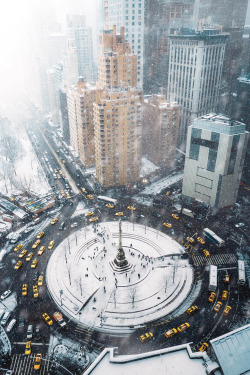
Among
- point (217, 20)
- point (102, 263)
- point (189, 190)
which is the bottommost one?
point (102, 263)

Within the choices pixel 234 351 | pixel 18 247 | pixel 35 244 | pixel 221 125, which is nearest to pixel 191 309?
pixel 234 351

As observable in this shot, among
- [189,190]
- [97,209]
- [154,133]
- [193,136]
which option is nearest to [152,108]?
[154,133]

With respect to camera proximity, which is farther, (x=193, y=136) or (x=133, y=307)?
(x=193, y=136)

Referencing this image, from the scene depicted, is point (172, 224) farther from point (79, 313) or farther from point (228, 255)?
point (79, 313)

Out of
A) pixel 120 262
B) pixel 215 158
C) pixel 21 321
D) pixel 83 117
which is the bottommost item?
pixel 21 321

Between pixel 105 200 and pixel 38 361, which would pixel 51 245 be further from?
pixel 38 361

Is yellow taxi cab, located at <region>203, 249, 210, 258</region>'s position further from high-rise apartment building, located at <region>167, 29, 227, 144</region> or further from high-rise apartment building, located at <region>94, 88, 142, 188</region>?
high-rise apartment building, located at <region>167, 29, 227, 144</region>

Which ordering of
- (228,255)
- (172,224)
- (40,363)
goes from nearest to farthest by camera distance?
(40,363) → (228,255) → (172,224)
